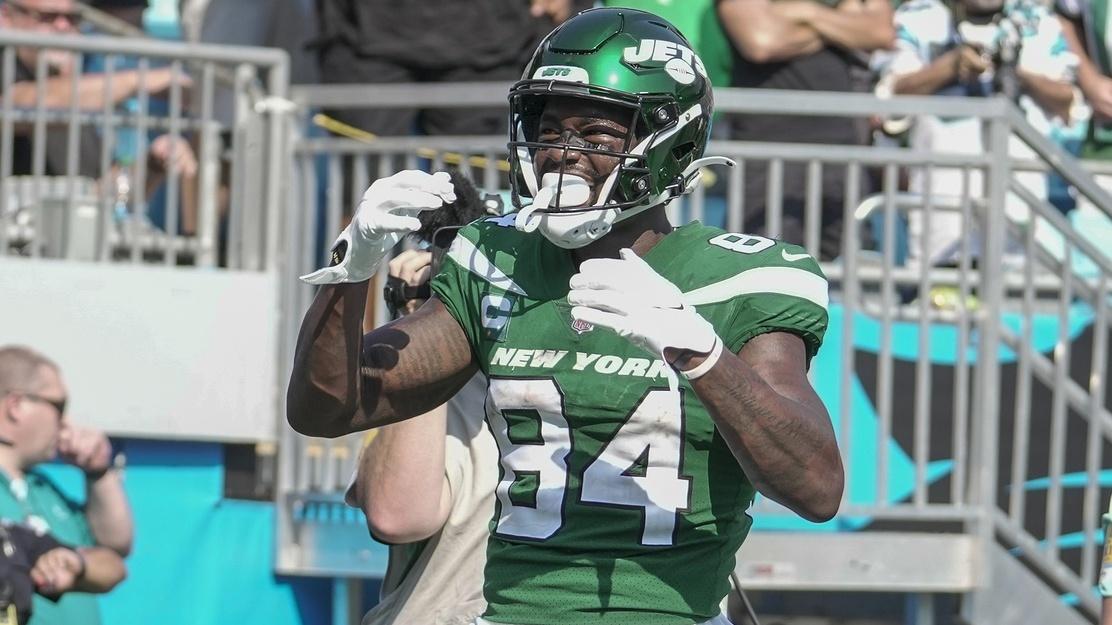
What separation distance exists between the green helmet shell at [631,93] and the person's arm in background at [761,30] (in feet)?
14.0

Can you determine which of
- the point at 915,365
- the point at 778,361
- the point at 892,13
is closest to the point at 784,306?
the point at 778,361

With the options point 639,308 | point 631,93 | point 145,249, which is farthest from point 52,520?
point 639,308

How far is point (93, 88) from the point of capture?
695cm

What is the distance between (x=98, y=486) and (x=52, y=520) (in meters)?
0.25

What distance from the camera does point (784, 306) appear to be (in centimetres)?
303

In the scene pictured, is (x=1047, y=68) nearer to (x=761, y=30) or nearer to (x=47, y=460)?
(x=761, y=30)

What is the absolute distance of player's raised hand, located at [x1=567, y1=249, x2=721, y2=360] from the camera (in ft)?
8.88

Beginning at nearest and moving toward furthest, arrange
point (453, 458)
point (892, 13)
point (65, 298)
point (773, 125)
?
1. point (453, 458)
2. point (65, 298)
3. point (773, 125)
4. point (892, 13)

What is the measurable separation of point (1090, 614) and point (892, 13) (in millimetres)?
2710

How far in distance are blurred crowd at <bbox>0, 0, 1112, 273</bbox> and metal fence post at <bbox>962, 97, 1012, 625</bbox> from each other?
0.16m

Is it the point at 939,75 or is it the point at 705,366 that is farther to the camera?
the point at 939,75

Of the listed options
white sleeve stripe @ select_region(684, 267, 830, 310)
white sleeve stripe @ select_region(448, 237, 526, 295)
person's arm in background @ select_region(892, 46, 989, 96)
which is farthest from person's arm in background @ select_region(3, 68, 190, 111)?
white sleeve stripe @ select_region(684, 267, 830, 310)

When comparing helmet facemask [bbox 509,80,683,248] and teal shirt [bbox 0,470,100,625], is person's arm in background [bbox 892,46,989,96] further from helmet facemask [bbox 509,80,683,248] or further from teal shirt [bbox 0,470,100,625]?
helmet facemask [bbox 509,80,683,248]

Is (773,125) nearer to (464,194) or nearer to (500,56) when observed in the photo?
(500,56)
